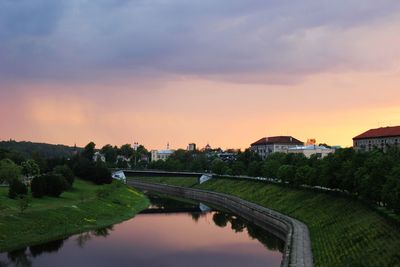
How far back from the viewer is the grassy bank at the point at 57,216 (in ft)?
189

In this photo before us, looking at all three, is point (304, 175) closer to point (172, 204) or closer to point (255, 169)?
point (172, 204)

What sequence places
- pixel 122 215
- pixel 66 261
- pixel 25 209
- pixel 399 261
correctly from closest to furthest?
pixel 399 261 → pixel 66 261 → pixel 25 209 → pixel 122 215

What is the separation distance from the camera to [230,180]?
141250mm

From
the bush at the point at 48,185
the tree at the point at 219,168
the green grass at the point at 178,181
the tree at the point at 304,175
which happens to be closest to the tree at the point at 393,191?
the tree at the point at 304,175

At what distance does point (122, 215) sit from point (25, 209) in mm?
24376

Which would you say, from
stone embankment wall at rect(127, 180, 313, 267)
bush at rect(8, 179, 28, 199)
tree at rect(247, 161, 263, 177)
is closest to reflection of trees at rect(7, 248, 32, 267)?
bush at rect(8, 179, 28, 199)

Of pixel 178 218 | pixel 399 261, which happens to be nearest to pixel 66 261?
pixel 399 261

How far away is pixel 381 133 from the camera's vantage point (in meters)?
174

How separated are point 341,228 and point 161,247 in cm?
2093

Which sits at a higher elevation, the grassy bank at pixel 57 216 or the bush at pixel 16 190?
the bush at pixel 16 190

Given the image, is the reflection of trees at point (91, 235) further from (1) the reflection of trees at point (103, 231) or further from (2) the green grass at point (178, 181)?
(2) the green grass at point (178, 181)

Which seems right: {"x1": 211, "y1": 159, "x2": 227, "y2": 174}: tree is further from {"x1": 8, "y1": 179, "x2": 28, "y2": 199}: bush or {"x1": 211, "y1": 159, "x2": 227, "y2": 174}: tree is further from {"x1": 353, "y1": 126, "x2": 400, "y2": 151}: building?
{"x1": 8, "y1": 179, "x2": 28, "y2": 199}: bush

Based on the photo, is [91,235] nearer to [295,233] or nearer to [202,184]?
[295,233]

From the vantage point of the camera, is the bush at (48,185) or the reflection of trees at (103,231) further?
the bush at (48,185)
